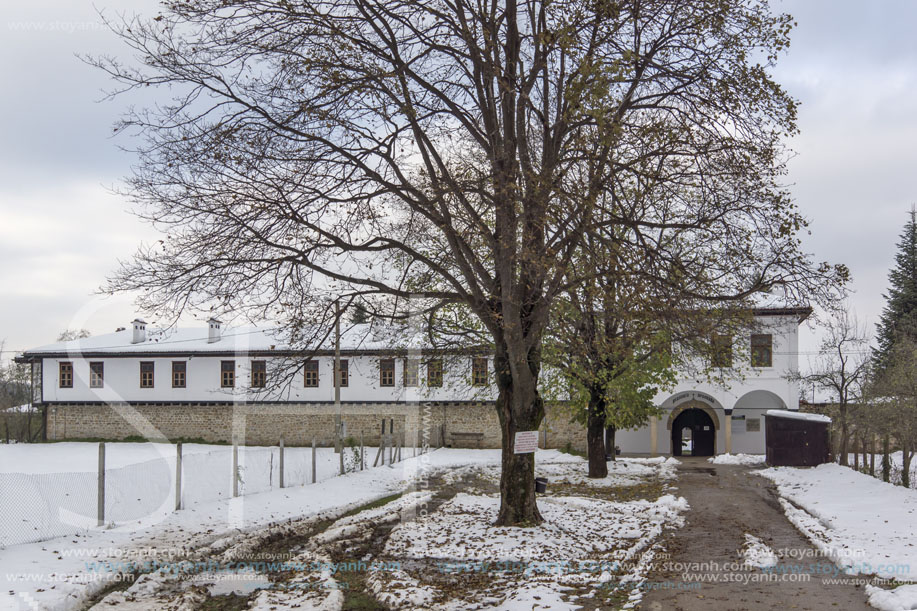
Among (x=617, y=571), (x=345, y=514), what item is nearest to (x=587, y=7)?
(x=617, y=571)

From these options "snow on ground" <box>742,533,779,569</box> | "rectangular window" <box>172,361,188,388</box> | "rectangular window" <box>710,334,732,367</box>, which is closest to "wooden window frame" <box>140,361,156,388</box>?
"rectangular window" <box>172,361,188,388</box>

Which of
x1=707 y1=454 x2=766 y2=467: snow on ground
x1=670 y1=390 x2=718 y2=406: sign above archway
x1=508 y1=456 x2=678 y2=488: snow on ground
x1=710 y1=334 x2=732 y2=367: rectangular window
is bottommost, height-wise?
x1=707 y1=454 x2=766 y2=467: snow on ground

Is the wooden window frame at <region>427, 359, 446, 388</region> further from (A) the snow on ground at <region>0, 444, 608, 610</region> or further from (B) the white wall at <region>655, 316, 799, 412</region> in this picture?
(B) the white wall at <region>655, 316, 799, 412</region>

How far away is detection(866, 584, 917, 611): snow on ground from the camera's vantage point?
Answer: 7.48m

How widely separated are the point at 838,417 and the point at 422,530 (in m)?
22.2

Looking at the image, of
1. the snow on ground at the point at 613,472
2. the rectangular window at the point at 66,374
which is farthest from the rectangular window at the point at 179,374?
the snow on ground at the point at 613,472

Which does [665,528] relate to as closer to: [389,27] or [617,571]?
[617,571]

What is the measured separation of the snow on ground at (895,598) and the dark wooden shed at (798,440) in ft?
63.1

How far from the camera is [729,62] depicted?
452 inches

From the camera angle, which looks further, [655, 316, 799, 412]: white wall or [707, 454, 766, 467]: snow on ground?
[655, 316, 799, 412]: white wall

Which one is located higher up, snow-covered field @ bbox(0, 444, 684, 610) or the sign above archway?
the sign above archway

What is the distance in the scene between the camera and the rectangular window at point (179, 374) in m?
39.4

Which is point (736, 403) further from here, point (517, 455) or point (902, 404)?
point (517, 455)

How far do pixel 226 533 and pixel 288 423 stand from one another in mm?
25357
